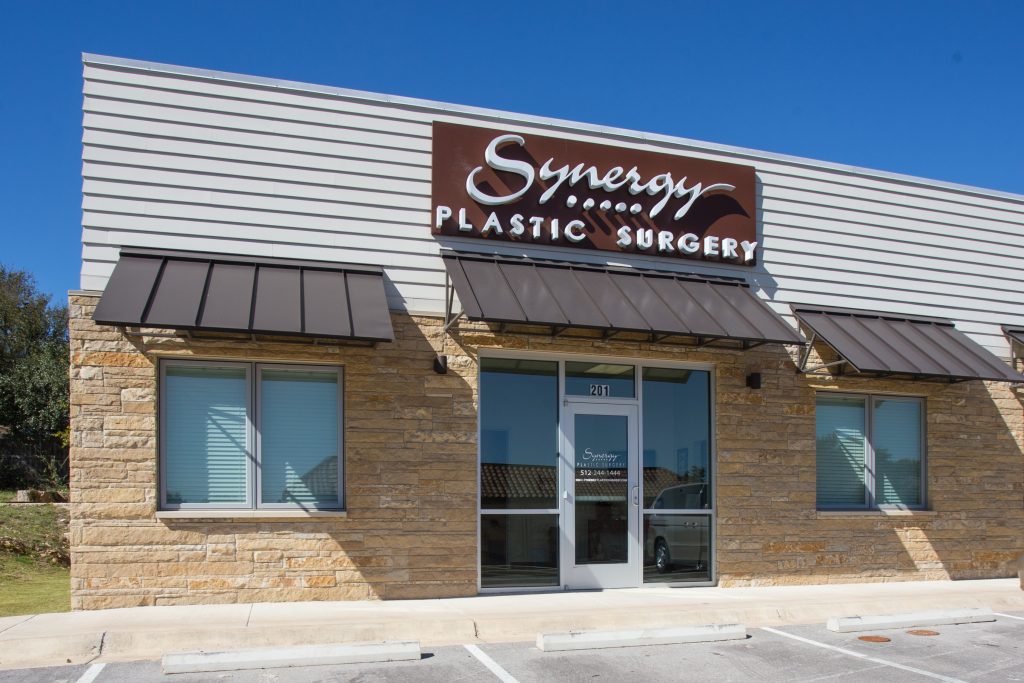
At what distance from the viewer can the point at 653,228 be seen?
37.3 feet

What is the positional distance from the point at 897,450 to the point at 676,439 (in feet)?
11.3

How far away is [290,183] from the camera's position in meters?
10.0

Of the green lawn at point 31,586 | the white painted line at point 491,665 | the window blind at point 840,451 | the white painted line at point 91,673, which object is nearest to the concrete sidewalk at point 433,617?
the white painted line at point 91,673

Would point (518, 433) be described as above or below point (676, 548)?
above

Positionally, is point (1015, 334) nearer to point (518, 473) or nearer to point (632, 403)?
point (632, 403)

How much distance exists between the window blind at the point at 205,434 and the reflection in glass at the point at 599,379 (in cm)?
374

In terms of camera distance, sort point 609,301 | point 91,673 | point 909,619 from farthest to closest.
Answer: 1. point 609,301
2. point 909,619
3. point 91,673

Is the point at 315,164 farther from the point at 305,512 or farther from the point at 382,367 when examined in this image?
the point at 305,512

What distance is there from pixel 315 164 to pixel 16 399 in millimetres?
21092

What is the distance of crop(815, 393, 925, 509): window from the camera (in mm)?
12094

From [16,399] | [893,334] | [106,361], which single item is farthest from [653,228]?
[16,399]

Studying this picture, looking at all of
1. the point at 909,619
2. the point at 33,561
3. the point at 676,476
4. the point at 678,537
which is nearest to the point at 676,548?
the point at 678,537

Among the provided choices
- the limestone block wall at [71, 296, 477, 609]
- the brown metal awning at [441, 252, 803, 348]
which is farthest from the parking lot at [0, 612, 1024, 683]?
the brown metal awning at [441, 252, 803, 348]

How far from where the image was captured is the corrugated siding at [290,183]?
9453 mm
